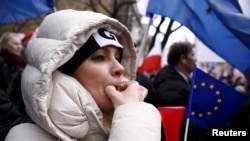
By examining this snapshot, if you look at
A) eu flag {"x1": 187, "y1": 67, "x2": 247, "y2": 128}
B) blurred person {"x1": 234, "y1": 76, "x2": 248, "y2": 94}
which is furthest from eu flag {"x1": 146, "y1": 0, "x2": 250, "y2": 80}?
blurred person {"x1": 234, "y1": 76, "x2": 248, "y2": 94}

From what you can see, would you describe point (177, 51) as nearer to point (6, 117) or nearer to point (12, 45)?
point (12, 45)

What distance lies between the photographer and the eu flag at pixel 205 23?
3.25 metres

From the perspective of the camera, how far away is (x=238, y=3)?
9.68 ft

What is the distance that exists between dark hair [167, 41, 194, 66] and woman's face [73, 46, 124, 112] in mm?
2657

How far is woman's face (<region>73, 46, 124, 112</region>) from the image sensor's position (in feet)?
5.20

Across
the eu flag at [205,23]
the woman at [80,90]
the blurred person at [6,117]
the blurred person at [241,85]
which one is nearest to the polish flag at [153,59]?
the blurred person at [241,85]

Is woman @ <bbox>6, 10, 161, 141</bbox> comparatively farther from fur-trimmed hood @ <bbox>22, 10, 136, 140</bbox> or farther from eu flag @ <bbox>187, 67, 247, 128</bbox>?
eu flag @ <bbox>187, 67, 247, 128</bbox>

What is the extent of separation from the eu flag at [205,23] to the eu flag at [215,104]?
0.79 feet

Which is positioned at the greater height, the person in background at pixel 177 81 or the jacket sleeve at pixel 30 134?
the jacket sleeve at pixel 30 134

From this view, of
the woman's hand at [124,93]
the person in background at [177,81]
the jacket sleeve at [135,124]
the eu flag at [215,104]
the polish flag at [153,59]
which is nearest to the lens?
the jacket sleeve at [135,124]

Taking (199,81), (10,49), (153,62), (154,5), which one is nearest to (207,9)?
(154,5)

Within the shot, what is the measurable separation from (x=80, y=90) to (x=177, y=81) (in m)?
2.37

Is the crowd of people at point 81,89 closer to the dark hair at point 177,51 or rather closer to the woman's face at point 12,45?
the dark hair at point 177,51

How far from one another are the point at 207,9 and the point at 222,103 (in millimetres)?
872
